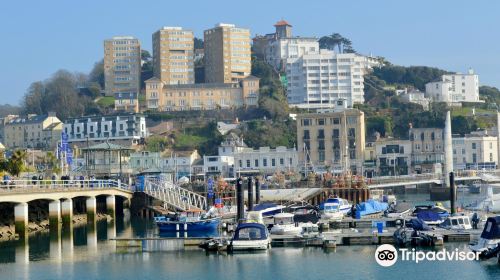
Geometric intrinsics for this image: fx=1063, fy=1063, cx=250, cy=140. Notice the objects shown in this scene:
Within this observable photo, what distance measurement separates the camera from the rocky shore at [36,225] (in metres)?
64.5

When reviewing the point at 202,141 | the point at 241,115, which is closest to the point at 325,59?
the point at 241,115

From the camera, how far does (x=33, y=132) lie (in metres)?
165

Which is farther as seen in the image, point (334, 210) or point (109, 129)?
point (109, 129)

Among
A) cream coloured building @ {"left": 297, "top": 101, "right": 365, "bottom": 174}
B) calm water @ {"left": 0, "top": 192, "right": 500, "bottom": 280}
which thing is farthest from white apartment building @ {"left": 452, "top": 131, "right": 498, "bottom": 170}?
calm water @ {"left": 0, "top": 192, "right": 500, "bottom": 280}

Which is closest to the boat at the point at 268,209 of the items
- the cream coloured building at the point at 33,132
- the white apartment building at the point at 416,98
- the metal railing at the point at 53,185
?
the metal railing at the point at 53,185

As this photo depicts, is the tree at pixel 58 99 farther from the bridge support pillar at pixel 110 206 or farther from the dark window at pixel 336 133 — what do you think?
the bridge support pillar at pixel 110 206

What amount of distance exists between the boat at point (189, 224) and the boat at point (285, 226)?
213 inches

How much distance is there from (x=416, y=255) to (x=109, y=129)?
108917mm

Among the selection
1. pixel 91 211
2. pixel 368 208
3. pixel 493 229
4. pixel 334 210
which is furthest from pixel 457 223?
pixel 91 211

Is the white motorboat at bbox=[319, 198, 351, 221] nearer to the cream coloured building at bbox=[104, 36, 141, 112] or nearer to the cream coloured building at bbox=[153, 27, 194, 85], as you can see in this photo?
the cream coloured building at bbox=[153, 27, 194, 85]

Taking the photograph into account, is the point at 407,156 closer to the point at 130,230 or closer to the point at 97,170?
the point at 97,170

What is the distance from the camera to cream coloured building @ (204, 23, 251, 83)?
175 meters

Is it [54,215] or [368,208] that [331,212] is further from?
[54,215]

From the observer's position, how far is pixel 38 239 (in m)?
63.3
